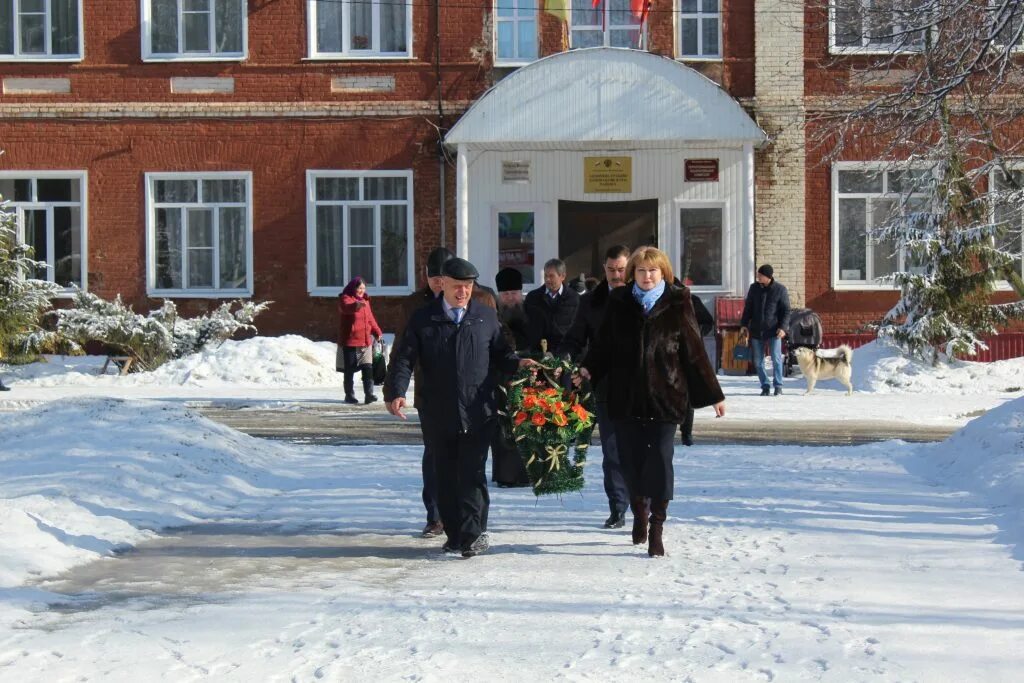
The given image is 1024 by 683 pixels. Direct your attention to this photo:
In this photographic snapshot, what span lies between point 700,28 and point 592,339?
16.7 m

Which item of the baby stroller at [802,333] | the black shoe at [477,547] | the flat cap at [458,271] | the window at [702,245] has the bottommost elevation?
the black shoe at [477,547]

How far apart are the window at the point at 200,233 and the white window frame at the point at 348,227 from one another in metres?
1.03

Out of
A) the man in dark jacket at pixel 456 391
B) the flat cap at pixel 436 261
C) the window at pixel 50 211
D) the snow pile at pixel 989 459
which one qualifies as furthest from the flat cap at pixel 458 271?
the window at pixel 50 211

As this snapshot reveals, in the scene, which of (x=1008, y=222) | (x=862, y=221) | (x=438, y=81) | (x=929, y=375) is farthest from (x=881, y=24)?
(x=438, y=81)

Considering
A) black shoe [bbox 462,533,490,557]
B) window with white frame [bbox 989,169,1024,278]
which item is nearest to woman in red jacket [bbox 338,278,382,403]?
window with white frame [bbox 989,169,1024,278]

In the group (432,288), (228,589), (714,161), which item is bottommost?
(228,589)

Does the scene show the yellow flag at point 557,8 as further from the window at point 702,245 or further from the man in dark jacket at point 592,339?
the man in dark jacket at point 592,339

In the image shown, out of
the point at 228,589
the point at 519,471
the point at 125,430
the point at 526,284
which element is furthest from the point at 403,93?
the point at 228,589

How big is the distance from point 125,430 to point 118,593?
5119 millimetres

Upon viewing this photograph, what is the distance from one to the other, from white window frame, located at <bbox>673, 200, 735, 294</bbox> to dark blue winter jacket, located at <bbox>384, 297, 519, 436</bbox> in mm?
16048

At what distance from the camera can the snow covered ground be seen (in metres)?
5.73

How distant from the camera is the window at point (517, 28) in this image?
2438cm

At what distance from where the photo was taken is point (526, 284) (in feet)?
81.8

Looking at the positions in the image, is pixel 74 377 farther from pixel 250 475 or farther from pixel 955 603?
pixel 955 603
